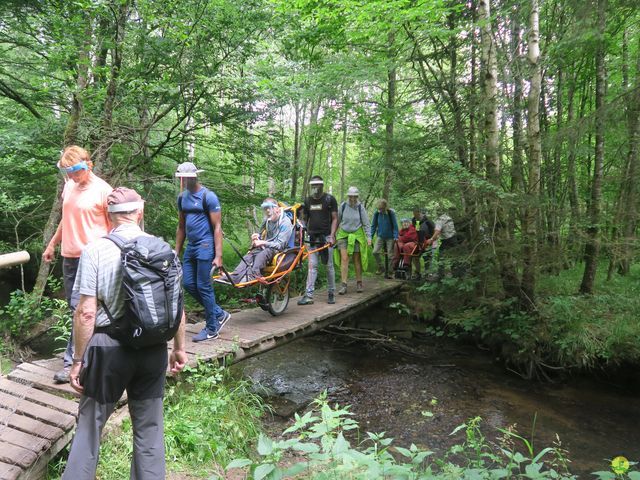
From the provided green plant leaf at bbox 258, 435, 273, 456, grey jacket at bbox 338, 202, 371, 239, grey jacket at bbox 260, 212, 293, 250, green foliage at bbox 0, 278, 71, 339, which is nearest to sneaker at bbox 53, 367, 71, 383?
green plant leaf at bbox 258, 435, 273, 456

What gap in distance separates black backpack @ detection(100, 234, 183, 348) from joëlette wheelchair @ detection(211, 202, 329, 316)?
3.05 metres

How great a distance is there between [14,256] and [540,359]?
7.81m

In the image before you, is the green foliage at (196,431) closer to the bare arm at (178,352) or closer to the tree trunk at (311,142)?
the bare arm at (178,352)

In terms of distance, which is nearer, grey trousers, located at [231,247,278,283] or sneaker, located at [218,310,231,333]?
sneaker, located at [218,310,231,333]

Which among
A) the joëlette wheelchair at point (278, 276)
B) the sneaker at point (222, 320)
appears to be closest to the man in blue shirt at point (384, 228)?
the joëlette wheelchair at point (278, 276)

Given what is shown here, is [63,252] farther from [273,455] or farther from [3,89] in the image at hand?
[3,89]

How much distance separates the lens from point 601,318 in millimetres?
7062

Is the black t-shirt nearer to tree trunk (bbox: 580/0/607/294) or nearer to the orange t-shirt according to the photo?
→ tree trunk (bbox: 580/0/607/294)

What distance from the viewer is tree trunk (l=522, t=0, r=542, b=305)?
6.79 meters

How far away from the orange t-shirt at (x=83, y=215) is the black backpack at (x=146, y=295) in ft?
4.63

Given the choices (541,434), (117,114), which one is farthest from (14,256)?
(541,434)

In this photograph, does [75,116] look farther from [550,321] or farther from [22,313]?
[550,321]

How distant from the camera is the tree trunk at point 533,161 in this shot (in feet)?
22.3

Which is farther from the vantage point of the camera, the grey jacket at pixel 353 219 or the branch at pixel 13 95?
the grey jacket at pixel 353 219
